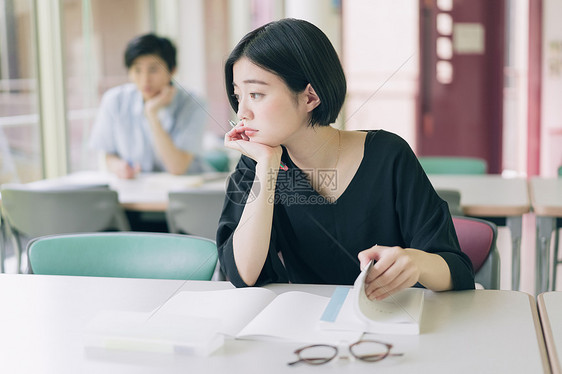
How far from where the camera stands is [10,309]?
1.22m

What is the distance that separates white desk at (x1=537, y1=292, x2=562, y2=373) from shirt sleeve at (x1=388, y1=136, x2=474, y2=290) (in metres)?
0.14

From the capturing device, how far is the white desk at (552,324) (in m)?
0.94

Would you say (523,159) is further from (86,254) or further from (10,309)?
(10,309)

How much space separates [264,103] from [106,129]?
215 centimetres

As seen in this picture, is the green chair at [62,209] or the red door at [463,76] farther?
the red door at [463,76]

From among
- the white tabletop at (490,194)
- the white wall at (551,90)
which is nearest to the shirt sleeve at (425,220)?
the white tabletop at (490,194)

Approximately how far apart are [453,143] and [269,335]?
4.80 metres

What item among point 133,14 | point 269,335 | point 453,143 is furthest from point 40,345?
point 453,143

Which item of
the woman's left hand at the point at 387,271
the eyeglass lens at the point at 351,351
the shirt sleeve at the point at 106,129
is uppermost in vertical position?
the shirt sleeve at the point at 106,129

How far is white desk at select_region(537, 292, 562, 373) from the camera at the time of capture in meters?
0.94

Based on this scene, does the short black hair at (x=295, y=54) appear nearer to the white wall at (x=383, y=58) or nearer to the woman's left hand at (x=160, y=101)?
the woman's left hand at (x=160, y=101)

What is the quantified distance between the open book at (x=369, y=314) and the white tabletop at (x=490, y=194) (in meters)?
1.30

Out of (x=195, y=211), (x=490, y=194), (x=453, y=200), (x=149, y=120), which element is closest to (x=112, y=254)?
(x=195, y=211)

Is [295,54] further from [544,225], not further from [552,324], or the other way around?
[544,225]
